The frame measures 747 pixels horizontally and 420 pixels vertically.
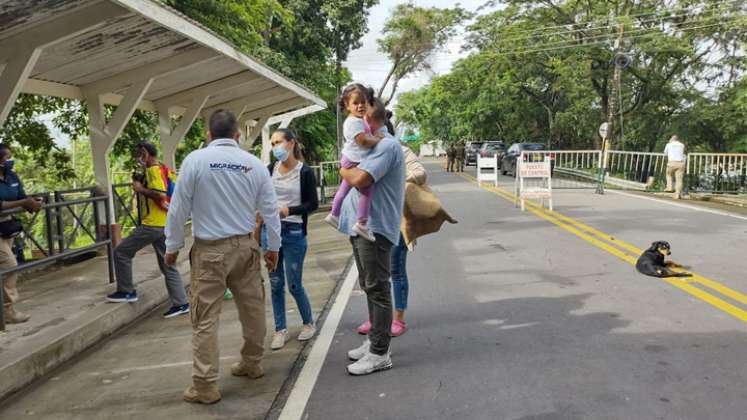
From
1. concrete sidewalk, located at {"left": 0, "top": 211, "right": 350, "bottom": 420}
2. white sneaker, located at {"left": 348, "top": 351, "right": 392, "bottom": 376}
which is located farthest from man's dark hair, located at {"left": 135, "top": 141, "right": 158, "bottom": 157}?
white sneaker, located at {"left": 348, "top": 351, "right": 392, "bottom": 376}

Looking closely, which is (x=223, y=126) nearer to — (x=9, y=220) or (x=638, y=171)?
(x=9, y=220)

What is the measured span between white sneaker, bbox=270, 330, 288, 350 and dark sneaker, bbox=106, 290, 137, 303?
6.64 feet

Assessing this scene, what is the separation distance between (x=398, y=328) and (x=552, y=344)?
4.14ft

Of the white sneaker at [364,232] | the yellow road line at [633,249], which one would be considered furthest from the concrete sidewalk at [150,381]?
the yellow road line at [633,249]

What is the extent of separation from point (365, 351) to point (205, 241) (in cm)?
146

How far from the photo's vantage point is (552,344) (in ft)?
15.1

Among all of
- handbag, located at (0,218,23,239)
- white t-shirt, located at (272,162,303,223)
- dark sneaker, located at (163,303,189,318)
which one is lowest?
dark sneaker, located at (163,303,189,318)

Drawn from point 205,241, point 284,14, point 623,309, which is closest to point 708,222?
point 623,309

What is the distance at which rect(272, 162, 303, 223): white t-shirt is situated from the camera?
4.85 meters

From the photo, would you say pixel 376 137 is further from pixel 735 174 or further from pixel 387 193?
pixel 735 174

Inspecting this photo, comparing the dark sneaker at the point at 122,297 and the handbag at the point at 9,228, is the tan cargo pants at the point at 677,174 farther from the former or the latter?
the handbag at the point at 9,228

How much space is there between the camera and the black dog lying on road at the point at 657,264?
21.7 feet

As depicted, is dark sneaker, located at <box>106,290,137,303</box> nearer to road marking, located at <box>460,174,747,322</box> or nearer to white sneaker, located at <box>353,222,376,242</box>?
white sneaker, located at <box>353,222,376,242</box>

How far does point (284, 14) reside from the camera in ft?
50.2
